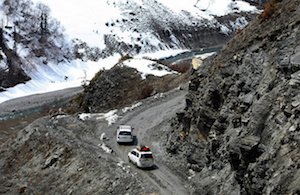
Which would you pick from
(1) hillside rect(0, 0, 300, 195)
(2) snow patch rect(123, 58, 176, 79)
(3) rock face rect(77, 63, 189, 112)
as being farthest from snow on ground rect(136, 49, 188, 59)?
(1) hillside rect(0, 0, 300, 195)

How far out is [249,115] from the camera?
79.6 ft

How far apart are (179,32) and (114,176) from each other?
→ 119 meters

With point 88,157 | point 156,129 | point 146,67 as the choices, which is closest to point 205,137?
point 88,157

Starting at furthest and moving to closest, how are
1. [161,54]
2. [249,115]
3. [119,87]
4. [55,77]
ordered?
[161,54] < [55,77] < [119,87] < [249,115]

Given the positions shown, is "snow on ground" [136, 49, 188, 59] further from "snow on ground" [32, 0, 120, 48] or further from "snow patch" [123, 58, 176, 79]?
"snow patch" [123, 58, 176, 79]

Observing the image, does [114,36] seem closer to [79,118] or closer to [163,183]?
[79,118]

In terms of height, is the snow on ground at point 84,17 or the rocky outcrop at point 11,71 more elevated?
the snow on ground at point 84,17

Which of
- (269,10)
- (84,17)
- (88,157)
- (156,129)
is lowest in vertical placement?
(156,129)

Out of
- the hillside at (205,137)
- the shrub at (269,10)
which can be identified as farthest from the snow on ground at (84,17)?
the shrub at (269,10)

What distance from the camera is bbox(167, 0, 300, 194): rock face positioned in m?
20.3

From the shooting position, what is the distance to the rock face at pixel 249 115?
20344 millimetres

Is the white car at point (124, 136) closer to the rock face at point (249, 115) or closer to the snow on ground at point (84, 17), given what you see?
the rock face at point (249, 115)

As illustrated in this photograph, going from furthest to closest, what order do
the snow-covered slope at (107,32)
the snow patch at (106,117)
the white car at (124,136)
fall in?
the snow-covered slope at (107,32) < the snow patch at (106,117) < the white car at (124,136)

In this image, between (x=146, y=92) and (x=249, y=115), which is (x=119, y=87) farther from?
(x=249, y=115)
